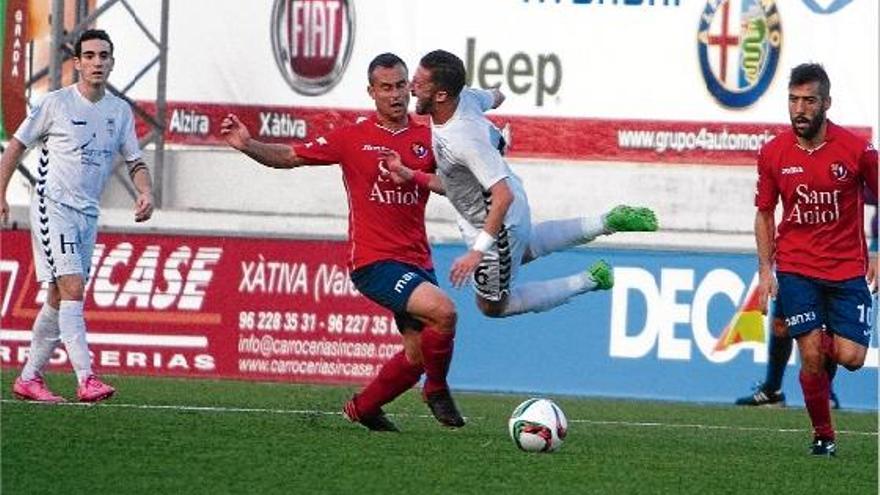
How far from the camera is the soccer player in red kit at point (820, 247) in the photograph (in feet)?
39.9

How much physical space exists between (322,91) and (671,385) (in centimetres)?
504

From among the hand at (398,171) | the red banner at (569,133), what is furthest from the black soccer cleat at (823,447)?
the red banner at (569,133)

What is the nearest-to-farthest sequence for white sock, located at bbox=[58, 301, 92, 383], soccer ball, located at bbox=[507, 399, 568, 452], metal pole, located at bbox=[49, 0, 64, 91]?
soccer ball, located at bbox=[507, 399, 568, 452] → white sock, located at bbox=[58, 301, 92, 383] → metal pole, located at bbox=[49, 0, 64, 91]

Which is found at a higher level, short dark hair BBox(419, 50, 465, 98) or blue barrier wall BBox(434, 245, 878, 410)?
short dark hair BBox(419, 50, 465, 98)

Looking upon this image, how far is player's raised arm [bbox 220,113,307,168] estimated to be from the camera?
11.9m

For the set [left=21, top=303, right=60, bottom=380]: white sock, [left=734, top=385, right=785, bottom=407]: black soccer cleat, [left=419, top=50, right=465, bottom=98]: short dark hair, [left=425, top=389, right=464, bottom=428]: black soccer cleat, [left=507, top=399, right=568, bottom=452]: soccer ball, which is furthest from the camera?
[left=734, top=385, right=785, bottom=407]: black soccer cleat

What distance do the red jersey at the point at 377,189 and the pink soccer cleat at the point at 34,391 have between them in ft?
8.04

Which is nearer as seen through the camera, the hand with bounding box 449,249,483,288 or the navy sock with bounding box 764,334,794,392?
the hand with bounding box 449,249,483,288

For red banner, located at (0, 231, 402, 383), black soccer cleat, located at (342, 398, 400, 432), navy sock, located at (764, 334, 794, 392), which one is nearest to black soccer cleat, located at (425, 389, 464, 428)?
black soccer cleat, located at (342, 398, 400, 432)

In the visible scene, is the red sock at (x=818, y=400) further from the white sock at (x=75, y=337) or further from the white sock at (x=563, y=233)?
the white sock at (x=75, y=337)

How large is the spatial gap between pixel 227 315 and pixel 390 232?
609 cm

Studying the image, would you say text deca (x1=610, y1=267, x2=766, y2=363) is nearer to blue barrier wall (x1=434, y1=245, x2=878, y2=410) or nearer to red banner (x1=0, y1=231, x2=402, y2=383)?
blue barrier wall (x1=434, y1=245, x2=878, y2=410)

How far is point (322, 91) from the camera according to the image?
21.2m

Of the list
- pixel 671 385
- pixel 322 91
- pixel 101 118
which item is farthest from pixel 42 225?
pixel 322 91
